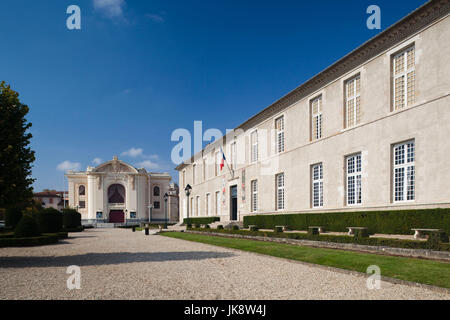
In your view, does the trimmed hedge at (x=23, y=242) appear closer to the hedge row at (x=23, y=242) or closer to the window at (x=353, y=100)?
the hedge row at (x=23, y=242)

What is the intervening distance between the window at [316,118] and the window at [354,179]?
160 inches

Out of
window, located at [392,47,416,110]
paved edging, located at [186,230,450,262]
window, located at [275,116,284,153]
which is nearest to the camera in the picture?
paved edging, located at [186,230,450,262]

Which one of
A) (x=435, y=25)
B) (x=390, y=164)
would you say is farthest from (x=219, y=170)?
(x=435, y=25)

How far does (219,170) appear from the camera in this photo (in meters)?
46.5

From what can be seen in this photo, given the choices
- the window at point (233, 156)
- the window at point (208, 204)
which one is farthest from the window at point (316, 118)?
the window at point (208, 204)

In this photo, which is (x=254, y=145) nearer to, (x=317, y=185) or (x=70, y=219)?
(x=317, y=185)

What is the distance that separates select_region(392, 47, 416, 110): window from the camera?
18.0 m

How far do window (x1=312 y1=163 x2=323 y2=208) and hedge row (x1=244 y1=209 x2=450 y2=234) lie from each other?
1702 millimetres

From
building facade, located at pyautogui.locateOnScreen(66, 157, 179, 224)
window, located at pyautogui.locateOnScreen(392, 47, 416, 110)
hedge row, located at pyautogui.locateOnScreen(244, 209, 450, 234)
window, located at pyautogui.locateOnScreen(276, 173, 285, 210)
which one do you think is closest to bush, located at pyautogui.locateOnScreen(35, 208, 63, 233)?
window, located at pyautogui.locateOnScreen(276, 173, 285, 210)

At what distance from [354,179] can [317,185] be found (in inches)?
154

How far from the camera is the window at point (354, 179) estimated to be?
21250 mm

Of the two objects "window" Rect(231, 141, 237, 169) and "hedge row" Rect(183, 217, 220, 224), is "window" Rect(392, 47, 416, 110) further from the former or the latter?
"hedge row" Rect(183, 217, 220, 224)
